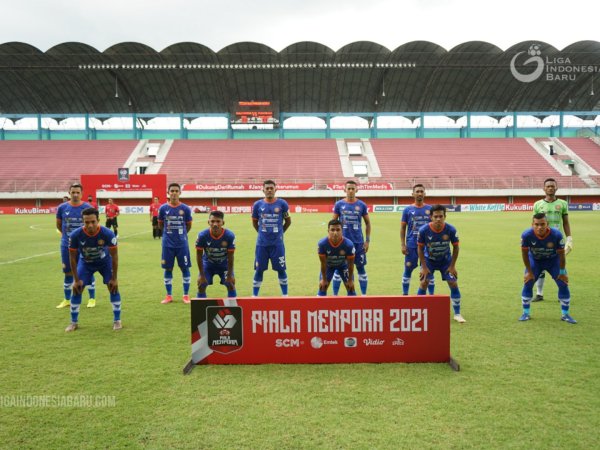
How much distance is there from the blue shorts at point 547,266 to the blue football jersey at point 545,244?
61mm

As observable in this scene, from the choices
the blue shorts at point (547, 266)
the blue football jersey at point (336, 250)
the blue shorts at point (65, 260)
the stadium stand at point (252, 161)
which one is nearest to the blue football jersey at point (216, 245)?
the blue football jersey at point (336, 250)

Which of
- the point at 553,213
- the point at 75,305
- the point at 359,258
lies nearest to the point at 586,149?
the point at 553,213

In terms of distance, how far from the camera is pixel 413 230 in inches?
345

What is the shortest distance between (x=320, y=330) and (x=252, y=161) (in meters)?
52.5

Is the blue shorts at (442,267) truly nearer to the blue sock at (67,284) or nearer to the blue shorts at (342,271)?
the blue shorts at (342,271)

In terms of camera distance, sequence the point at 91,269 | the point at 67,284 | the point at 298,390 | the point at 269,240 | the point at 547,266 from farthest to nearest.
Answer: the point at 269,240 → the point at 67,284 → the point at 547,266 → the point at 91,269 → the point at 298,390

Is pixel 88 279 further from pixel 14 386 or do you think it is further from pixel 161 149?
pixel 161 149

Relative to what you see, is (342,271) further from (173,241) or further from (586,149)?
A: (586,149)

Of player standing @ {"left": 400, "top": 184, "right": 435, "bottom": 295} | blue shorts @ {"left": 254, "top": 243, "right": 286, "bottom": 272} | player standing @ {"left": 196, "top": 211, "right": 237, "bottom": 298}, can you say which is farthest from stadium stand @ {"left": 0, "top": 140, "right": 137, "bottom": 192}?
player standing @ {"left": 400, "top": 184, "right": 435, "bottom": 295}

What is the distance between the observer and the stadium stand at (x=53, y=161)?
51312 mm

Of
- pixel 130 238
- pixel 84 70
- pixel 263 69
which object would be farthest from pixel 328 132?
pixel 130 238

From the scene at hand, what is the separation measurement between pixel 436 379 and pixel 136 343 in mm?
4077

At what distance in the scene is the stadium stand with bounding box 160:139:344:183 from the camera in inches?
2120

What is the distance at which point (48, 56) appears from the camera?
48.7 m
